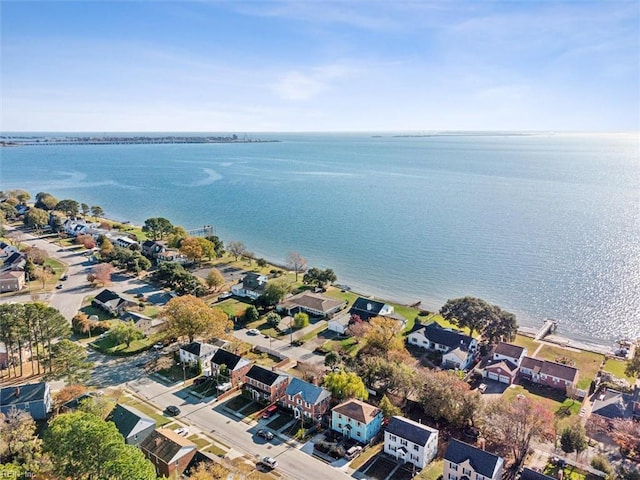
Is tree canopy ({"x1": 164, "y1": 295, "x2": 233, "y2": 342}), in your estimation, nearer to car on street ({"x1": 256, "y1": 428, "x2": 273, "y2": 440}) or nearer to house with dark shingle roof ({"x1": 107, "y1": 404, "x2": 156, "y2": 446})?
house with dark shingle roof ({"x1": 107, "y1": 404, "x2": 156, "y2": 446})

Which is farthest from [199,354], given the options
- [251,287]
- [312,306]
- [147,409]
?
[251,287]

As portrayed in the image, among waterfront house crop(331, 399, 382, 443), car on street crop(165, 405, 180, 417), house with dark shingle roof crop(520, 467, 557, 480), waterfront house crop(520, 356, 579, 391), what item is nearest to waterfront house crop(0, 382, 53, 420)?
car on street crop(165, 405, 180, 417)

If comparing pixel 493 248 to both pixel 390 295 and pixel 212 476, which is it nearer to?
pixel 390 295

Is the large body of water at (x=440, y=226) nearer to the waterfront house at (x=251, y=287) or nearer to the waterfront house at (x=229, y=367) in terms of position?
the waterfront house at (x=251, y=287)

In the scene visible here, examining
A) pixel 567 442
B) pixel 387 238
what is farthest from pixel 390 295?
pixel 567 442

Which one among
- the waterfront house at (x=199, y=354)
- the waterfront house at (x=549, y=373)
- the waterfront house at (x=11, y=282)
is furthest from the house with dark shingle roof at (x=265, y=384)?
the waterfront house at (x=11, y=282)

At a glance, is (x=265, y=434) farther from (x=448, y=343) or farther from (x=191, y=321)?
(x=448, y=343)
